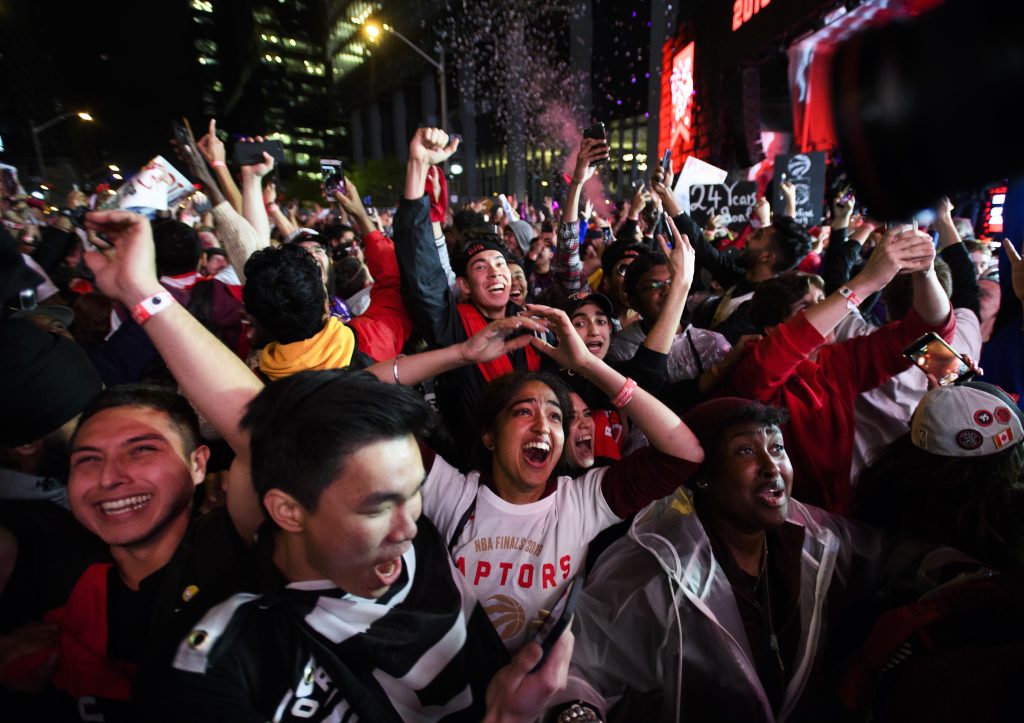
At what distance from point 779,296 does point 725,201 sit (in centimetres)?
513

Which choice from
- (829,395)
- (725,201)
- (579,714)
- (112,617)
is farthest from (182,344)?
(725,201)

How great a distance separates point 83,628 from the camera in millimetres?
1452

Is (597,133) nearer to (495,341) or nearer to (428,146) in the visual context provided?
(428,146)

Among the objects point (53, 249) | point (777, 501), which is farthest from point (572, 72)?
point (777, 501)

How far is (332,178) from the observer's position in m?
4.84

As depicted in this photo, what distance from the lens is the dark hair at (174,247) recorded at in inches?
126

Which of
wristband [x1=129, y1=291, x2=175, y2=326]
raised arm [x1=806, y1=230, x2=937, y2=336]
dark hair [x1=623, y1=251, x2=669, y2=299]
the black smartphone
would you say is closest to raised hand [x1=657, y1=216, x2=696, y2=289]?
raised arm [x1=806, y1=230, x2=937, y2=336]

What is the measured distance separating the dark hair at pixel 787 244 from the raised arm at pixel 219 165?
3888mm

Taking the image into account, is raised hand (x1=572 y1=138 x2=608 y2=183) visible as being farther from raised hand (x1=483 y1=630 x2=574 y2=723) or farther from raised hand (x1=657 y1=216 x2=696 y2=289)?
raised hand (x1=483 y1=630 x2=574 y2=723)

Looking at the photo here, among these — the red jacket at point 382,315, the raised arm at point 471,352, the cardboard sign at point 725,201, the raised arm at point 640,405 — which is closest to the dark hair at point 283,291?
the raised arm at point 471,352

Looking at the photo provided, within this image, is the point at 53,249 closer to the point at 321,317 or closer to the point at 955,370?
the point at 321,317

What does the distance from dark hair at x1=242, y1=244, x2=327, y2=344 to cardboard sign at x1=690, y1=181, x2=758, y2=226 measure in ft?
21.4

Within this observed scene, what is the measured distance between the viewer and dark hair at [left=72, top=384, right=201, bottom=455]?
1.54 metres

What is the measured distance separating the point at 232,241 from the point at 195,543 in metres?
2.50
